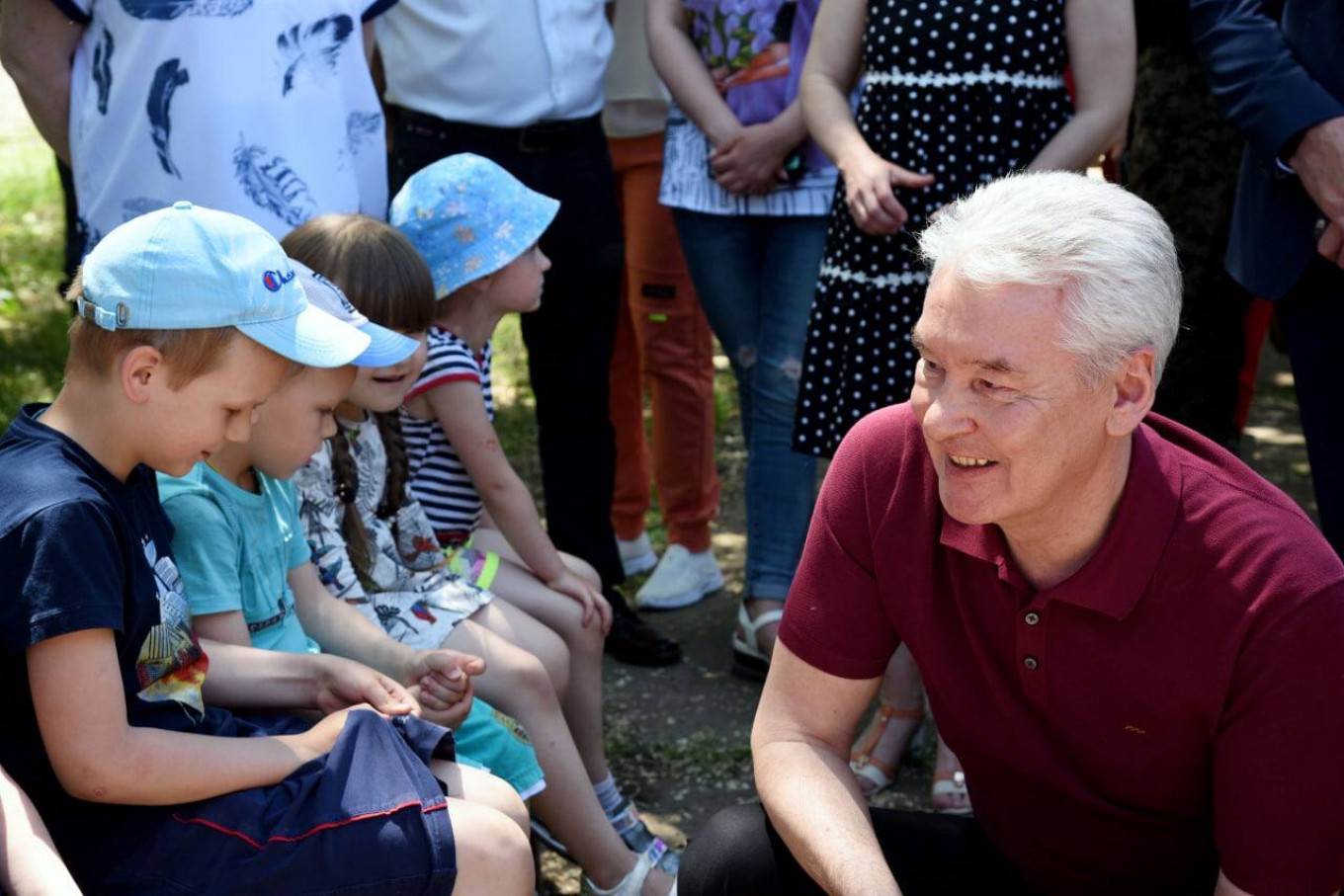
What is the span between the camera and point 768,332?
3619 millimetres

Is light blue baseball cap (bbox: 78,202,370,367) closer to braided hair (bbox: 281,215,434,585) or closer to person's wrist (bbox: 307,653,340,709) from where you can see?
person's wrist (bbox: 307,653,340,709)

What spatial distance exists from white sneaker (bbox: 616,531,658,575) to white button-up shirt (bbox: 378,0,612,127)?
131 centimetres

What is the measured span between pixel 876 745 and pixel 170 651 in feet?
5.53

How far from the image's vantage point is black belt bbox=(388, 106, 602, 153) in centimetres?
359

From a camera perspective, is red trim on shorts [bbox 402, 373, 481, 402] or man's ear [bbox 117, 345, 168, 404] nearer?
man's ear [bbox 117, 345, 168, 404]

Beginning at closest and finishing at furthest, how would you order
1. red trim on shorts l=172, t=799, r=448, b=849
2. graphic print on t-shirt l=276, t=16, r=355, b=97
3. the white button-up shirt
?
red trim on shorts l=172, t=799, r=448, b=849, graphic print on t-shirt l=276, t=16, r=355, b=97, the white button-up shirt

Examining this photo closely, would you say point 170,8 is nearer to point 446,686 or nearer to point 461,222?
point 461,222

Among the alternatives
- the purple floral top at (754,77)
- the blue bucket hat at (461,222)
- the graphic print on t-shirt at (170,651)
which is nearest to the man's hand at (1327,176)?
the purple floral top at (754,77)

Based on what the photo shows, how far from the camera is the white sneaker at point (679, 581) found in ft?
13.7

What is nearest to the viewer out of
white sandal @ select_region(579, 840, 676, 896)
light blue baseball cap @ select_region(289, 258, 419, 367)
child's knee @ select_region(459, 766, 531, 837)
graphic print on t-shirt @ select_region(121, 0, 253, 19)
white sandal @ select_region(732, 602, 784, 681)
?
child's knee @ select_region(459, 766, 531, 837)

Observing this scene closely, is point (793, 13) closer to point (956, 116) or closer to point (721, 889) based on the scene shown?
point (956, 116)

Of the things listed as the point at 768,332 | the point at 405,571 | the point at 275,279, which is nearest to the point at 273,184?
the point at 405,571

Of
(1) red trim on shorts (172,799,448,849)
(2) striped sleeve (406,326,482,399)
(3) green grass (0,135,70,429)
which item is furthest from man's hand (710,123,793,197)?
(3) green grass (0,135,70,429)

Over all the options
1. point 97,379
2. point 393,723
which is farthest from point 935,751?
point 97,379
